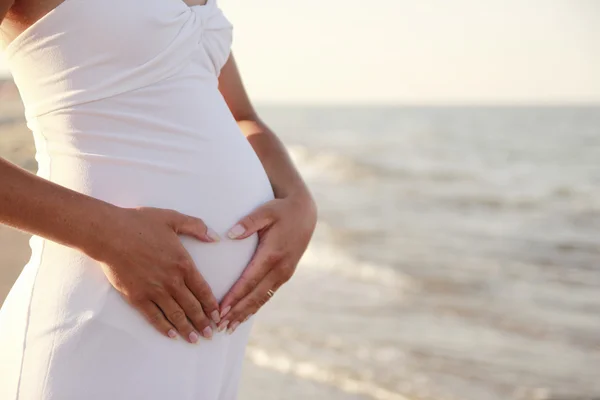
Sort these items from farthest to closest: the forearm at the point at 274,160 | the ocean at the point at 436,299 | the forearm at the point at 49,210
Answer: the ocean at the point at 436,299
the forearm at the point at 274,160
the forearm at the point at 49,210

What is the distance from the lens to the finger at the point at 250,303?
1.28 metres

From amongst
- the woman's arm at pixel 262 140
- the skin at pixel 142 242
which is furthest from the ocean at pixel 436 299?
the skin at pixel 142 242

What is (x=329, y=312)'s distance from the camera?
596 cm

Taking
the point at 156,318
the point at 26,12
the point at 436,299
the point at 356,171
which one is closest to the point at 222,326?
the point at 156,318

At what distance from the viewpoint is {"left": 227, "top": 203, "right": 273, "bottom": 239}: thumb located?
1.31 metres

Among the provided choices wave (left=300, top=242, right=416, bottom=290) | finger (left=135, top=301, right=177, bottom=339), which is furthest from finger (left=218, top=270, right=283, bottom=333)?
wave (left=300, top=242, right=416, bottom=290)

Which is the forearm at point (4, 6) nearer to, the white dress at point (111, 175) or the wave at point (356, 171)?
the white dress at point (111, 175)

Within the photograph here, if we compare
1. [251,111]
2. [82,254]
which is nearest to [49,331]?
[82,254]

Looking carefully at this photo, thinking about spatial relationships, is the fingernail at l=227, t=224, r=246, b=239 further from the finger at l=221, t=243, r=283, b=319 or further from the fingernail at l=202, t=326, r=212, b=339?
the fingernail at l=202, t=326, r=212, b=339

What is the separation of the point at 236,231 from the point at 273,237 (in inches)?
3.0

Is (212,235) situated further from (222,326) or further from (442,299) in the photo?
(442,299)

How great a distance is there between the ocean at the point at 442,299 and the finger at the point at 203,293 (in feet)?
10.2

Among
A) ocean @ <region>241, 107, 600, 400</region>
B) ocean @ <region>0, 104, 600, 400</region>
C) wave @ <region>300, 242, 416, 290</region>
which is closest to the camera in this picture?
ocean @ <region>0, 104, 600, 400</region>

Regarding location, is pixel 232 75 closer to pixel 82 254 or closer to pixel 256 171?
pixel 256 171
